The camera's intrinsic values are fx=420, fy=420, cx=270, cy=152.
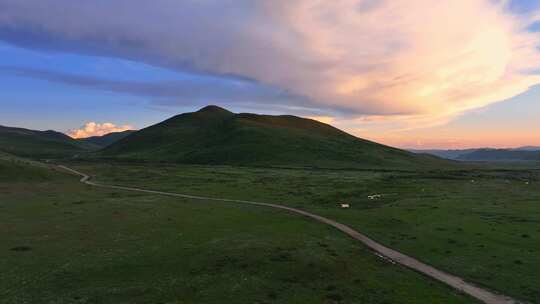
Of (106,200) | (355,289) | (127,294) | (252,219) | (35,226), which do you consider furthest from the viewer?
(106,200)

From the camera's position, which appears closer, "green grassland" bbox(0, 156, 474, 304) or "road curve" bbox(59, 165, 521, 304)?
"green grassland" bbox(0, 156, 474, 304)

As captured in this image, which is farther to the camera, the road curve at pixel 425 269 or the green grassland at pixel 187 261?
the road curve at pixel 425 269

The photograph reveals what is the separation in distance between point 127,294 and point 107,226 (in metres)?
25.2

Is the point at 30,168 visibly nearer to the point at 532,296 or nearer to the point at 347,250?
the point at 347,250

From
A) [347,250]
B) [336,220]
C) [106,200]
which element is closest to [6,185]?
[106,200]

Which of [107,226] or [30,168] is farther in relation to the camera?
[30,168]

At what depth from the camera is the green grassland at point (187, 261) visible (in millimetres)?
28188

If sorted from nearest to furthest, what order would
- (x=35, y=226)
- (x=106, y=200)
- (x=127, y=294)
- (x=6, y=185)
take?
(x=127, y=294) → (x=35, y=226) → (x=106, y=200) → (x=6, y=185)

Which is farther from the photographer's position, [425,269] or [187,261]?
[187,261]

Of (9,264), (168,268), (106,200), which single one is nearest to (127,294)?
(168,268)

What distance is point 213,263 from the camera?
117ft

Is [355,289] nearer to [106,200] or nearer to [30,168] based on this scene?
[106,200]

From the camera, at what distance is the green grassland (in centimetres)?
2819

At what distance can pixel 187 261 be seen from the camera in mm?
36188
